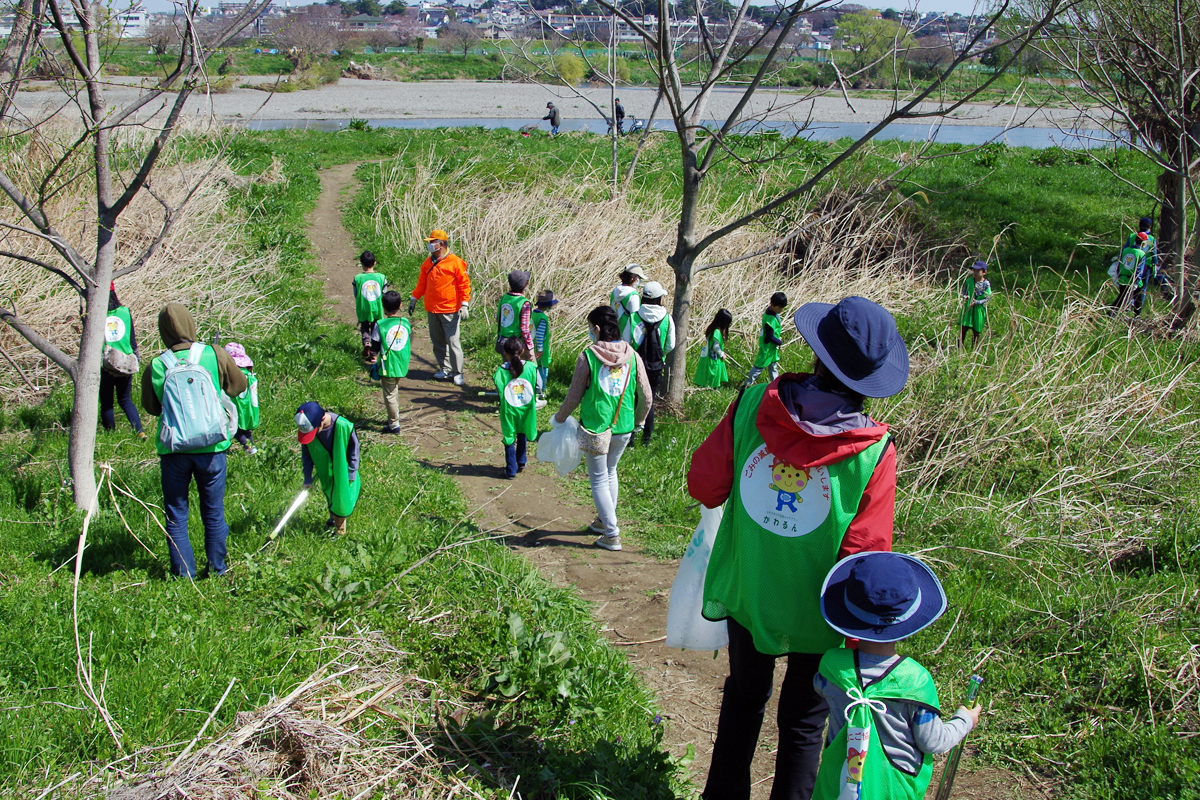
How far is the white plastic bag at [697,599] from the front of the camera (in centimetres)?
317

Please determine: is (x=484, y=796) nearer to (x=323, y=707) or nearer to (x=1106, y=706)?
(x=323, y=707)

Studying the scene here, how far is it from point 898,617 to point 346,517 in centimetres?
380

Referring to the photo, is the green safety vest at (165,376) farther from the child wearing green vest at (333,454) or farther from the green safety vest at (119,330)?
the green safety vest at (119,330)

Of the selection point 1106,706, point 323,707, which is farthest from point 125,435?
point 1106,706

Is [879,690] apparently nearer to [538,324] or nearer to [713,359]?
[713,359]

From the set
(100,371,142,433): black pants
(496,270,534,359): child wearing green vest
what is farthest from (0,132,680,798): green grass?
(496,270,534,359): child wearing green vest

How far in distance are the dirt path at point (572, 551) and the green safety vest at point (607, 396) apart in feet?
3.06

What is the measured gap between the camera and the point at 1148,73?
937 cm

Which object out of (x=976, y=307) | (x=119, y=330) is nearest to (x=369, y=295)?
(x=119, y=330)

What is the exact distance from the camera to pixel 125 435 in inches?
275

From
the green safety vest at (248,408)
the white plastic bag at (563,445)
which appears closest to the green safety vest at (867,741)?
the white plastic bag at (563,445)

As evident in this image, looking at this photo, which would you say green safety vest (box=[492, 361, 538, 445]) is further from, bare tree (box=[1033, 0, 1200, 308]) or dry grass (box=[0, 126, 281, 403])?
bare tree (box=[1033, 0, 1200, 308])

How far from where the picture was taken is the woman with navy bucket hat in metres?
2.55

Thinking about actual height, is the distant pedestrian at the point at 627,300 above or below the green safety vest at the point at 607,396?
above
